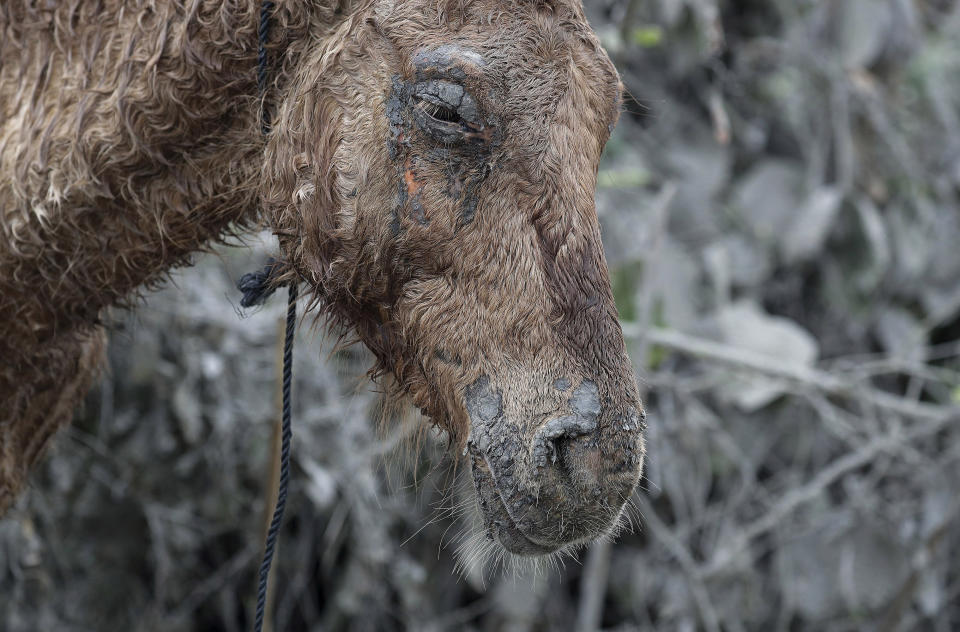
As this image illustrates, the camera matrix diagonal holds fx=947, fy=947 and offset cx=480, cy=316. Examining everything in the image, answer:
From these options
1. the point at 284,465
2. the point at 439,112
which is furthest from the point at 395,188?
the point at 284,465

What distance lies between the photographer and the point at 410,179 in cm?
156

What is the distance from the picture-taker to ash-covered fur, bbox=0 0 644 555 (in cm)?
152

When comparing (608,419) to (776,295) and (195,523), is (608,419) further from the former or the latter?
(776,295)

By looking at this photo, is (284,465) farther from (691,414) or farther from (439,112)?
(691,414)

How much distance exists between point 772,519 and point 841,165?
1907 millimetres

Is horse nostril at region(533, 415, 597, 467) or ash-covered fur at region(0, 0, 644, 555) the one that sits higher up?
ash-covered fur at region(0, 0, 644, 555)

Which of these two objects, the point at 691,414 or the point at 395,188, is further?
the point at 691,414

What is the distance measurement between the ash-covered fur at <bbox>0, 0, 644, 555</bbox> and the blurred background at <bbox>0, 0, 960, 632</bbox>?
1.03m

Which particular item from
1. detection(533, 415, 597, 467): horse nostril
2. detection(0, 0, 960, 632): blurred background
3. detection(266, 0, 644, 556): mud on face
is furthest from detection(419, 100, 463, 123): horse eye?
detection(0, 0, 960, 632): blurred background

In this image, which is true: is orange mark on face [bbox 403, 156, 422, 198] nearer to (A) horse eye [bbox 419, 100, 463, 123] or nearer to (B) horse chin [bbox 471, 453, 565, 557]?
(A) horse eye [bbox 419, 100, 463, 123]

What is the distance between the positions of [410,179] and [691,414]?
264 centimetres

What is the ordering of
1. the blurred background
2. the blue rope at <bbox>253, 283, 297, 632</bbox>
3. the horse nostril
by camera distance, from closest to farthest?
the horse nostril, the blue rope at <bbox>253, 283, 297, 632</bbox>, the blurred background

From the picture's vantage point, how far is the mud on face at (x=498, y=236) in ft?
4.92

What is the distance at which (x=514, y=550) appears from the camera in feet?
5.16
